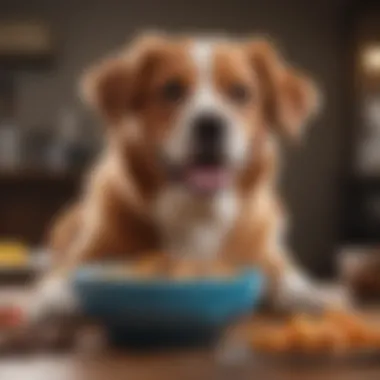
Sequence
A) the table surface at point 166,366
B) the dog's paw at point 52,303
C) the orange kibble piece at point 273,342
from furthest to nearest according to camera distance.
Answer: the dog's paw at point 52,303, the orange kibble piece at point 273,342, the table surface at point 166,366

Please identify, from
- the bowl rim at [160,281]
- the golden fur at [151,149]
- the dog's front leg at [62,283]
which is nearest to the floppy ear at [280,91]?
the golden fur at [151,149]

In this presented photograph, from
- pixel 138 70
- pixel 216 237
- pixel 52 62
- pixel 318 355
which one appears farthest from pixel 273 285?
pixel 52 62

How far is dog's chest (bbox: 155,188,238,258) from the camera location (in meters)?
1.27

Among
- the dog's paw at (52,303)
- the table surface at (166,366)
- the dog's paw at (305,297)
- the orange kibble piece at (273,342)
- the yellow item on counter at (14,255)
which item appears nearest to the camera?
the table surface at (166,366)

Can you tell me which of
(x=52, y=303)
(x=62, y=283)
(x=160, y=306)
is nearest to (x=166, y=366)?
(x=160, y=306)

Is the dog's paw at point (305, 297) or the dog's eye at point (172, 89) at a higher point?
the dog's eye at point (172, 89)

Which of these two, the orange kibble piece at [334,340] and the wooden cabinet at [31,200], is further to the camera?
the wooden cabinet at [31,200]

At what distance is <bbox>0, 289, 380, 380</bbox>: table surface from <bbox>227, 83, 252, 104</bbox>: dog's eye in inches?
18.7

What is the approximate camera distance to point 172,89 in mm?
1260

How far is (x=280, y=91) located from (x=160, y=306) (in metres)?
0.51

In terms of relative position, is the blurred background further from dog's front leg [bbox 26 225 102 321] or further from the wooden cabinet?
dog's front leg [bbox 26 225 102 321]

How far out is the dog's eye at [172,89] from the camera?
1.26 meters

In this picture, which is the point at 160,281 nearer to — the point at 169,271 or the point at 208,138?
the point at 169,271

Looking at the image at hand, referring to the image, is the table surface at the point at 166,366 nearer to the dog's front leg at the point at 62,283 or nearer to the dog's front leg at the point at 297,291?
the dog's front leg at the point at 62,283
